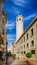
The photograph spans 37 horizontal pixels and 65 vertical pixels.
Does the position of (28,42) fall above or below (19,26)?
below

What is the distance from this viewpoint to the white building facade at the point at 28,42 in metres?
1.36

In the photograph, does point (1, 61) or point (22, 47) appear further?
point (22, 47)

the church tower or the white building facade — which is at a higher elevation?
the church tower

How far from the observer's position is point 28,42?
147cm

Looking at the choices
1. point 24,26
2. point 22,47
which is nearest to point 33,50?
point 22,47

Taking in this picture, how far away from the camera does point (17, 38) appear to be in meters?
1.47

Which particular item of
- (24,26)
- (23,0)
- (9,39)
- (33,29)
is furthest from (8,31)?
(23,0)

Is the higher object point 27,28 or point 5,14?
point 5,14

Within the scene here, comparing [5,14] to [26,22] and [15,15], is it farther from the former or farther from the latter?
[26,22]

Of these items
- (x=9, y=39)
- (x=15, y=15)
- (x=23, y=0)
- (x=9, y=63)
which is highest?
(x=23, y=0)

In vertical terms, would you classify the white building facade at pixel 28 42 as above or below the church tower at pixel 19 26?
below

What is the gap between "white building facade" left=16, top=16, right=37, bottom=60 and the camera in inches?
53.5

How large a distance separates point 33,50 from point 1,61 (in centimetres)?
47

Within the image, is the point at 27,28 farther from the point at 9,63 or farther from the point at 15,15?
the point at 9,63
